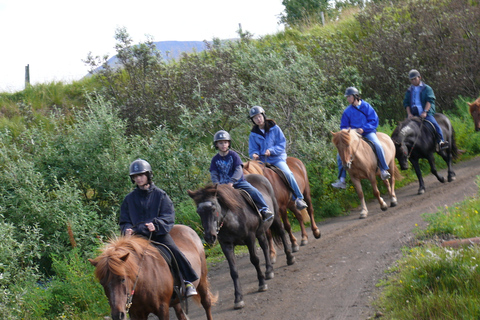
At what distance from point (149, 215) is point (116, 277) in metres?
1.40

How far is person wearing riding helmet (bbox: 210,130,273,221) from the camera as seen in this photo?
8477 millimetres

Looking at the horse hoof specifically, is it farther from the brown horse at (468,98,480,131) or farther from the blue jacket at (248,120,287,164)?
the brown horse at (468,98,480,131)

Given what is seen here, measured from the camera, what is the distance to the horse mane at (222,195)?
298 inches

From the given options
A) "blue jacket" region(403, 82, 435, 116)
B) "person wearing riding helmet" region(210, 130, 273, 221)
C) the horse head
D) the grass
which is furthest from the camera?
"blue jacket" region(403, 82, 435, 116)

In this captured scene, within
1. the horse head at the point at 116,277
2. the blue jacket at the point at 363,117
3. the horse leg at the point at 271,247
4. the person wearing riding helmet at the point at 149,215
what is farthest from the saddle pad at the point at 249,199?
the blue jacket at the point at 363,117

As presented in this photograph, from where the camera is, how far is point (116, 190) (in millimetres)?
12266

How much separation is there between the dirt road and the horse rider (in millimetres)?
1884

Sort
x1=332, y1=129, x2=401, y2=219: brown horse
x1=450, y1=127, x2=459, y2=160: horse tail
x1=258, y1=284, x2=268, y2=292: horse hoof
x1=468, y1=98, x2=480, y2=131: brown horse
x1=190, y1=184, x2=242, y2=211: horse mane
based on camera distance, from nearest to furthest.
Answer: x1=190, y1=184, x2=242, y2=211: horse mane → x1=258, y1=284, x2=268, y2=292: horse hoof → x1=332, y1=129, x2=401, y2=219: brown horse → x1=468, y1=98, x2=480, y2=131: brown horse → x1=450, y1=127, x2=459, y2=160: horse tail

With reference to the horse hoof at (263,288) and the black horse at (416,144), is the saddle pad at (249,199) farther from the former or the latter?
the black horse at (416,144)

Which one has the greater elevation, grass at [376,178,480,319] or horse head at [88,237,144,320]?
horse head at [88,237,144,320]

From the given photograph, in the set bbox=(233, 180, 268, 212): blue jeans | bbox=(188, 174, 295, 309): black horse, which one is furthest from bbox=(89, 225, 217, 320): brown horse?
bbox=(233, 180, 268, 212): blue jeans

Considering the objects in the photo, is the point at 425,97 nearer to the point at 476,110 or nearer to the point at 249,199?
the point at 476,110

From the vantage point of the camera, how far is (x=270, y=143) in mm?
10133

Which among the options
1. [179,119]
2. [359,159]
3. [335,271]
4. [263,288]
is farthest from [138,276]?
[179,119]
